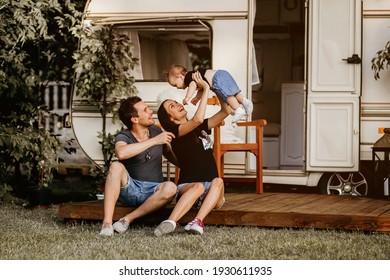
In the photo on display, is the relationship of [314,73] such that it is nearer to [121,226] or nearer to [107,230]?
[121,226]

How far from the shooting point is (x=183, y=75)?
7105 mm

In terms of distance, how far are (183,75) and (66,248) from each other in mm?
2208

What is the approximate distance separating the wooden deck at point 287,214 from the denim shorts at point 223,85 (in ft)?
2.88

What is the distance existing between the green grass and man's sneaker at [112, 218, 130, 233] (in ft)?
0.16

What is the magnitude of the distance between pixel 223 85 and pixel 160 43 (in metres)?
2.47

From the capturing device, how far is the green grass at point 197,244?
5.16 metres

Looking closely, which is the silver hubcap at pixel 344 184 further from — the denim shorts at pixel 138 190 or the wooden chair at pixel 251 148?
the denim shorts at pixel 138 190

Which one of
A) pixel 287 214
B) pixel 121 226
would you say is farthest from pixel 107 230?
pixel 287 214

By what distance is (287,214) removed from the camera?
19.7 feet

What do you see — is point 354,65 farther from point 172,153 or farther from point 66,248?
point 66,248

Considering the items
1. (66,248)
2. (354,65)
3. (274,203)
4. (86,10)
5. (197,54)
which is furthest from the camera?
(197,54)

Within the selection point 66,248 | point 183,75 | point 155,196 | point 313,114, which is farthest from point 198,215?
point 313,114

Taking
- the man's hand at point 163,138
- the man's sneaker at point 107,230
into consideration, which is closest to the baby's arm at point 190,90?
the man's hand at point 163,138

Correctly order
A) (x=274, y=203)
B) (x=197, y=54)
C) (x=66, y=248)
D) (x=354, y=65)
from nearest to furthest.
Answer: (x=66, y=248)
(x=274, y=203)
(x=354, y=65)
(x=197, y=54)
